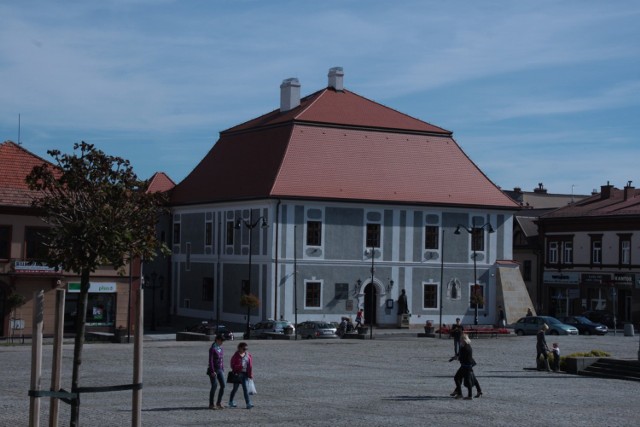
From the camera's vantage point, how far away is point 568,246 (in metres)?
83.8

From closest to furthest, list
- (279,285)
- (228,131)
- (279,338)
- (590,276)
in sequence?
(279,338)
(279,285)
(228,131)
(590,276)

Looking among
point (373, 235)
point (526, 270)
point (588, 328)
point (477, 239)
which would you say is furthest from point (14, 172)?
point (526, 270)

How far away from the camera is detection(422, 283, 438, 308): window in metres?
68.6

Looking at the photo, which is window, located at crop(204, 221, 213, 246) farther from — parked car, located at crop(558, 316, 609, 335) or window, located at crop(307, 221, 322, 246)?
parked car, located at crop(558, 316, 609, 335)

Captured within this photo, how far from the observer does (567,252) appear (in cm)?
8381

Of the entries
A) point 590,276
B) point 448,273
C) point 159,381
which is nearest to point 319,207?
point 448,273

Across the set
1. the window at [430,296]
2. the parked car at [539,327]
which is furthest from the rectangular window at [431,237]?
the parked car at [539,327]

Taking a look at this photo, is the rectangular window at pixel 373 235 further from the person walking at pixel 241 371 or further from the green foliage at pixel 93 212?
the green foliage at pixel 93 212

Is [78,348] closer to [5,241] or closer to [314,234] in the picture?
[5,241]

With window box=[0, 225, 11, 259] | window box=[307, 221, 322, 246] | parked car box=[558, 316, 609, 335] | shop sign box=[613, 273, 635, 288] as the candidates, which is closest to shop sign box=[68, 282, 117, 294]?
window box=[0, 225, 11, 259]

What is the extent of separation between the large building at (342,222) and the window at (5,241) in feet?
47.8

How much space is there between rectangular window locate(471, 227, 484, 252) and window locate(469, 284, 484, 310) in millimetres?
2437

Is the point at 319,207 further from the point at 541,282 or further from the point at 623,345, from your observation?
the point at 541,282

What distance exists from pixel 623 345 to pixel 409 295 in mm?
18672
